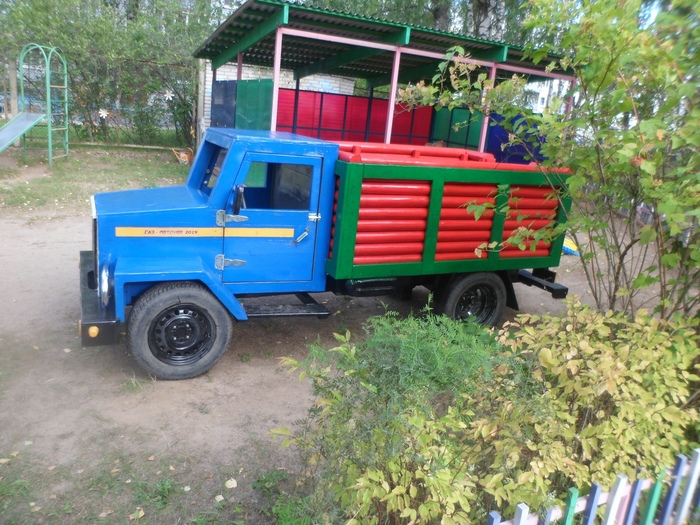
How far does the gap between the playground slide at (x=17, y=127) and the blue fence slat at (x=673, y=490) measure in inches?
513

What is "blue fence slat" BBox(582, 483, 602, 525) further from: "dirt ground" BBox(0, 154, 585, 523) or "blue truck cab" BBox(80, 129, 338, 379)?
"blue truck cab" BBox(80, 129, 338, 379)

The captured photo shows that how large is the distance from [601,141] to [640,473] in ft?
5.98

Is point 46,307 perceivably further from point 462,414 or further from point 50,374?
point 462,414

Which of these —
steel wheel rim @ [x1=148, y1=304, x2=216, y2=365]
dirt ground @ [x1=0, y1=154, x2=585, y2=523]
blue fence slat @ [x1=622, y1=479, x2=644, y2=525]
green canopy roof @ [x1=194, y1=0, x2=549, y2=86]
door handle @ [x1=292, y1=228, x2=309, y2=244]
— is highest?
green canopy roof @ [x1=194, y1=0, x2=549, y2=86]

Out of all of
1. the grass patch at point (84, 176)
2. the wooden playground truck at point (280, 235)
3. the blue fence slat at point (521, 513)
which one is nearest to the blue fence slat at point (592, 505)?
the blue fence slat at point (521, 513)

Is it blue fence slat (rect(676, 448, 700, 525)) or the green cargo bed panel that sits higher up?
the green cargo bed panel

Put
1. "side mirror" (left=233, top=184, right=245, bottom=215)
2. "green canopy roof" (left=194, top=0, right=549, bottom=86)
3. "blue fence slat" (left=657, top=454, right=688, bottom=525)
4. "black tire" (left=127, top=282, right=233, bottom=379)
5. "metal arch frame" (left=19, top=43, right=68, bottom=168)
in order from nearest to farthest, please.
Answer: "blue fence slat" (left=657, top=454, right=688, bottom=525) → "black tire" (left=127, top=282, right=233, bottom=379) → "side mirror" (left=233, top=184, right=245, bottom=215) → "green canopy roof" (left=194, top=0, right=549, bottom=86) → "metal arch frame" (left=19, top=43, right=68, bottom=168)

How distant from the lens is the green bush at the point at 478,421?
2035 mm

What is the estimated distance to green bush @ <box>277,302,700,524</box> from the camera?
6.68 feet

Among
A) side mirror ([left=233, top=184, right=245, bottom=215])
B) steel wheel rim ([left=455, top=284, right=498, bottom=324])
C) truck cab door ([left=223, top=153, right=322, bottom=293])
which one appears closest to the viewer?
side mirror ([left=233, top=184, right=245, bottom=215])

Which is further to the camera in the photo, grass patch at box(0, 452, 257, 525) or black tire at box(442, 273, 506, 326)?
black tire at box(442, 273, 506, 326)

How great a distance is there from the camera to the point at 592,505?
6.92ft

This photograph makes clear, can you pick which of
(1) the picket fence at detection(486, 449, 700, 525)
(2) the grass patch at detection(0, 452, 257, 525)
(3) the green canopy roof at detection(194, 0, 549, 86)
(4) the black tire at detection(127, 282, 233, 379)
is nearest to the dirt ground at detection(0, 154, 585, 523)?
(2) the grass patch at detection(0, 452, 257, 525)

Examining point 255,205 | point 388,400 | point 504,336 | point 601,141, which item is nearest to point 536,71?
point 255,205
